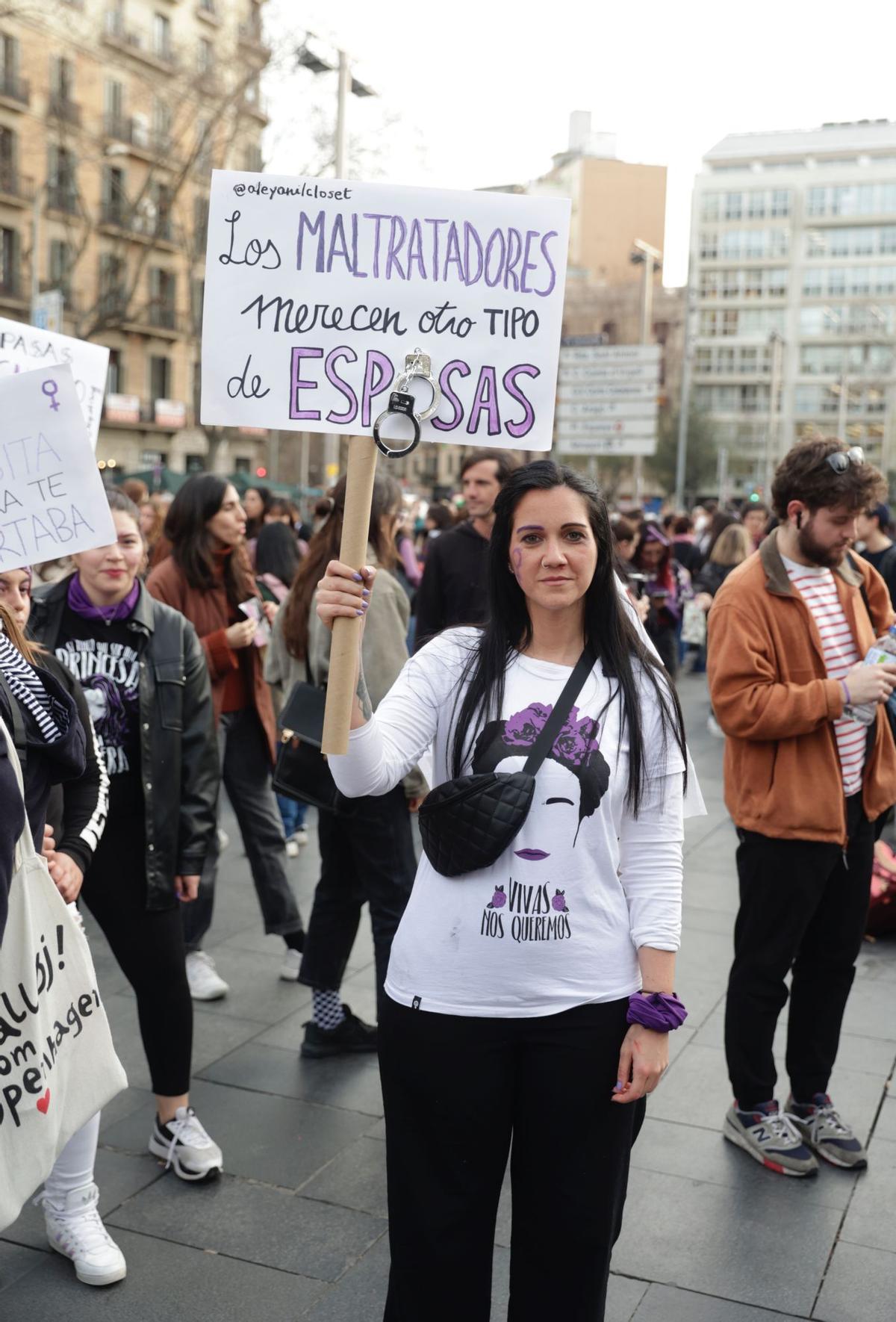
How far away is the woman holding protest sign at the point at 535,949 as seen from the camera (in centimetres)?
221

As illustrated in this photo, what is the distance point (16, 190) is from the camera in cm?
3681

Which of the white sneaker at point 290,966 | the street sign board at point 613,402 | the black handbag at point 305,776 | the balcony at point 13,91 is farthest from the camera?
the balcony at point 13,91

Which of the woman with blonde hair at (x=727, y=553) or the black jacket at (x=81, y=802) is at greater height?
the woman with blonde hair at (x=727, y=553)

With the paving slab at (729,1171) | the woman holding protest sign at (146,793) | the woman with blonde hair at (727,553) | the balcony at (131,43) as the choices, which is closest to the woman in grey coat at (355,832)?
the woman holding protest sign at (146,793)

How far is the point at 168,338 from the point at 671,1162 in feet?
147

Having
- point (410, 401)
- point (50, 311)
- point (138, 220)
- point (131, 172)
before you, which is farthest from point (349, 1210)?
point (131, 172)

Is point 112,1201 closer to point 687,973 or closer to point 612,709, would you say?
point 612,709

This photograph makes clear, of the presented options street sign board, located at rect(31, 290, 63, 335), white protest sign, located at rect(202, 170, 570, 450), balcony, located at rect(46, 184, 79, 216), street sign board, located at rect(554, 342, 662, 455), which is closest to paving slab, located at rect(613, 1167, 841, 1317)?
white protest sign, located at rect(202, 170, 570, 450)

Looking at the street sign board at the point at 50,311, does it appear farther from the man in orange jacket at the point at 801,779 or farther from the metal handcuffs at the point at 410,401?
the metal handcuffs at the point at 410,401

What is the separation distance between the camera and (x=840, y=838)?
3420 mm

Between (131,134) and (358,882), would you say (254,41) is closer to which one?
(131,134)

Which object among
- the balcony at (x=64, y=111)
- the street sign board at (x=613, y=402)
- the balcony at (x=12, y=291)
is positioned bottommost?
the street sign board at (x=613, y=402)

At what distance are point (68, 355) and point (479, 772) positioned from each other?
2366 mm

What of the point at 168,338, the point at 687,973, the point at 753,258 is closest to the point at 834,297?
the point at 753,258
